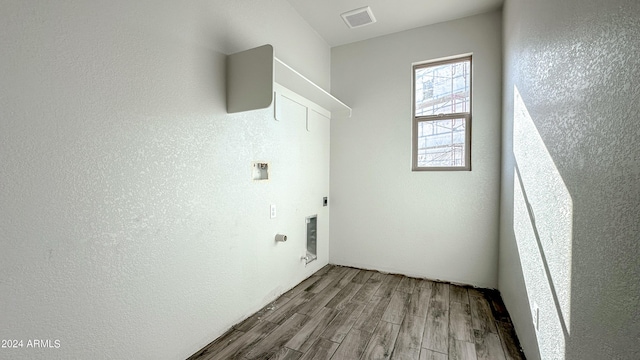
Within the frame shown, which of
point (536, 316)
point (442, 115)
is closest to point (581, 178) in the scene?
point (536, 316)

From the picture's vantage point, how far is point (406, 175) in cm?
301

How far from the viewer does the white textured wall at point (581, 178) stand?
2.31 ft

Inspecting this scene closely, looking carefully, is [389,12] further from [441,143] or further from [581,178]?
[581,178]

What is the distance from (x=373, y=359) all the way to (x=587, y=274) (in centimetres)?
128

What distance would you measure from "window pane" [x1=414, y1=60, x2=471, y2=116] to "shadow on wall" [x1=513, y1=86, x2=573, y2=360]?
988 millimetres

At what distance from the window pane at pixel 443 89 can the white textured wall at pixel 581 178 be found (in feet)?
3.70

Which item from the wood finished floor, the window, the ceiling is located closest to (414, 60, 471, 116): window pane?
the window

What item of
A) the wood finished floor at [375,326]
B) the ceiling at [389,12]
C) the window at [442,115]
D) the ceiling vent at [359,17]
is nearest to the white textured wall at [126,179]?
the wood finished floor at [375,326]

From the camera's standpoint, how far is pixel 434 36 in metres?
2.90

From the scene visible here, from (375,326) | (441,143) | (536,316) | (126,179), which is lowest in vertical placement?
(375,326)

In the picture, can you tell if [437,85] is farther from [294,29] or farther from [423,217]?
[294,29]

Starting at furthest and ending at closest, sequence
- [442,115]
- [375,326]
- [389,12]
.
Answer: [442,115], [389,12], [375,326]

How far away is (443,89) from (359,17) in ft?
4.01

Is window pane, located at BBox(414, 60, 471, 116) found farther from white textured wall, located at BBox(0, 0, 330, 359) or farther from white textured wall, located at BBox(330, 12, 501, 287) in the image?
white textured wall, located at BBox(0, 0, 330, 359)
